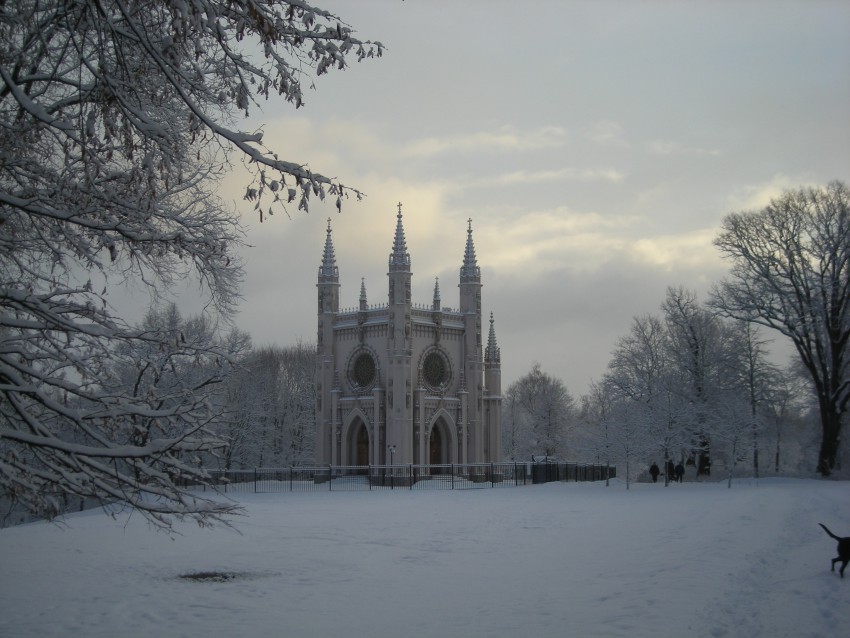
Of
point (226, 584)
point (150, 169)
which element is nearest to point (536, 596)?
point (226, 584)

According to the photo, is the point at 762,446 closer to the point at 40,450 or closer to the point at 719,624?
the point at 719,624

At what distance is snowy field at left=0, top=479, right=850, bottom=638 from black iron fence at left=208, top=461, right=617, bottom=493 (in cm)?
1768

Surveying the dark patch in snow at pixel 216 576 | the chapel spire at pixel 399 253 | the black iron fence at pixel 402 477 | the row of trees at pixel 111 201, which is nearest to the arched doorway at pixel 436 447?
the black iron fence at pixel 402 477

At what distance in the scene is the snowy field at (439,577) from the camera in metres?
9.55

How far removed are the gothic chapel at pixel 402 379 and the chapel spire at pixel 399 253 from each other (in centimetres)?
6

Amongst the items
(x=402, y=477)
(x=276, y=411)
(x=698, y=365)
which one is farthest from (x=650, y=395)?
(x=276, y=411)

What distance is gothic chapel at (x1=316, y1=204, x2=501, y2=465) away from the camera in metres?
48.4

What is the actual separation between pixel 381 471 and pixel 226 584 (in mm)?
34472

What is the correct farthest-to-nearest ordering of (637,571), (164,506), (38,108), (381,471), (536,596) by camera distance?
(381,471)
(637,571)
(536,596)
(164,506)
(38,108)

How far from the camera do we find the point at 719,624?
9414 millimetres

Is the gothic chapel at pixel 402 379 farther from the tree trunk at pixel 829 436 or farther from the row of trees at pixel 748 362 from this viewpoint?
the tree trunk at pixel 829 436

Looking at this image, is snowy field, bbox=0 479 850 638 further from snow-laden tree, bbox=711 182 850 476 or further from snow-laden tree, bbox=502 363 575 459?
snow-laden tree, bbox=502 363 575 459

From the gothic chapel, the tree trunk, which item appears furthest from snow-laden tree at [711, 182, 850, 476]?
the gothic chapel

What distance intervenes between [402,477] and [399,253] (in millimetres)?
13607
